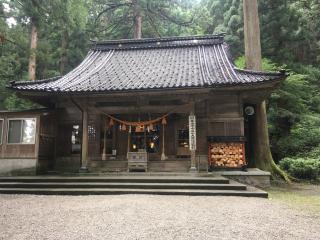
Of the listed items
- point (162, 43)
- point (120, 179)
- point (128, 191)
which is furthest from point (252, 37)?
point (128, 191)

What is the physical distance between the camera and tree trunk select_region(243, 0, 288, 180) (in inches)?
512

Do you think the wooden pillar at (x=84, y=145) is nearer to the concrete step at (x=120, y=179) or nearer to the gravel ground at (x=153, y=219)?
the concrete step at (x=120, y=179)

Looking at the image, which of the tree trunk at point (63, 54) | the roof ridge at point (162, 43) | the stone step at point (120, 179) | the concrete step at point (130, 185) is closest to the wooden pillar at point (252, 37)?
the roof ridge at point (162, 43)

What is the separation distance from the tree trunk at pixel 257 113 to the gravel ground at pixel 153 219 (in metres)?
5.48

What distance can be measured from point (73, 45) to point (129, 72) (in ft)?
46.4

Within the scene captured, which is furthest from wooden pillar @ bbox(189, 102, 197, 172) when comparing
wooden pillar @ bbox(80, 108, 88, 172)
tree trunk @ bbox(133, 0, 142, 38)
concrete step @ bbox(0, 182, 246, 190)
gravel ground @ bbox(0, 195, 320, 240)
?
tree trunk @ bbox(133, 0, 142, 38)

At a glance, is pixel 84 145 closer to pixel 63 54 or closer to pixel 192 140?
pixel 192 140

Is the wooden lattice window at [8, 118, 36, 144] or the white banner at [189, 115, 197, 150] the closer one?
the white banner at [189, 115, 197, 150]

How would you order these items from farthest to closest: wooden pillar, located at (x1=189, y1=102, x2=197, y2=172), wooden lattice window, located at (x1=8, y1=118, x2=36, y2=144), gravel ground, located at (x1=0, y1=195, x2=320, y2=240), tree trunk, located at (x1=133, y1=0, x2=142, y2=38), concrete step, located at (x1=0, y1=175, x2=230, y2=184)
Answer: tree trunk, located at (x1=133, y1=0, x2=142, y2=38) → wooden lattice window, located at (x1=8, y1=118, x2=36, y2=144) → wooden pillar, located at (x1=189, y1=102, x2=197, y2=172) → concrete step, located at (x1=0, y1=175, x2=230, y2=184) → gravel ground, located at (x1=0, y1=195, x2=320, y2=240)

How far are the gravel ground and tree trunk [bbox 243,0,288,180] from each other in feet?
18.0

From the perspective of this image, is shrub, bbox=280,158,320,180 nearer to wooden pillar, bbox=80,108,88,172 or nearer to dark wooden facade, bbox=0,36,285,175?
dark wooden facade, bbox=0,36,285,175

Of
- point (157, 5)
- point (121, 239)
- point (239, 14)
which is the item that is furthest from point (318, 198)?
point (157, 5)

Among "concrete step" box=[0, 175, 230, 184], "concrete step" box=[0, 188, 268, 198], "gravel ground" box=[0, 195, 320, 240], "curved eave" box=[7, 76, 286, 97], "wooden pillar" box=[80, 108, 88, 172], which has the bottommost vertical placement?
"gravel ground" box=[0, 195, 320, 240]

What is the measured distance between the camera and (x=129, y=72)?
1431 cm
